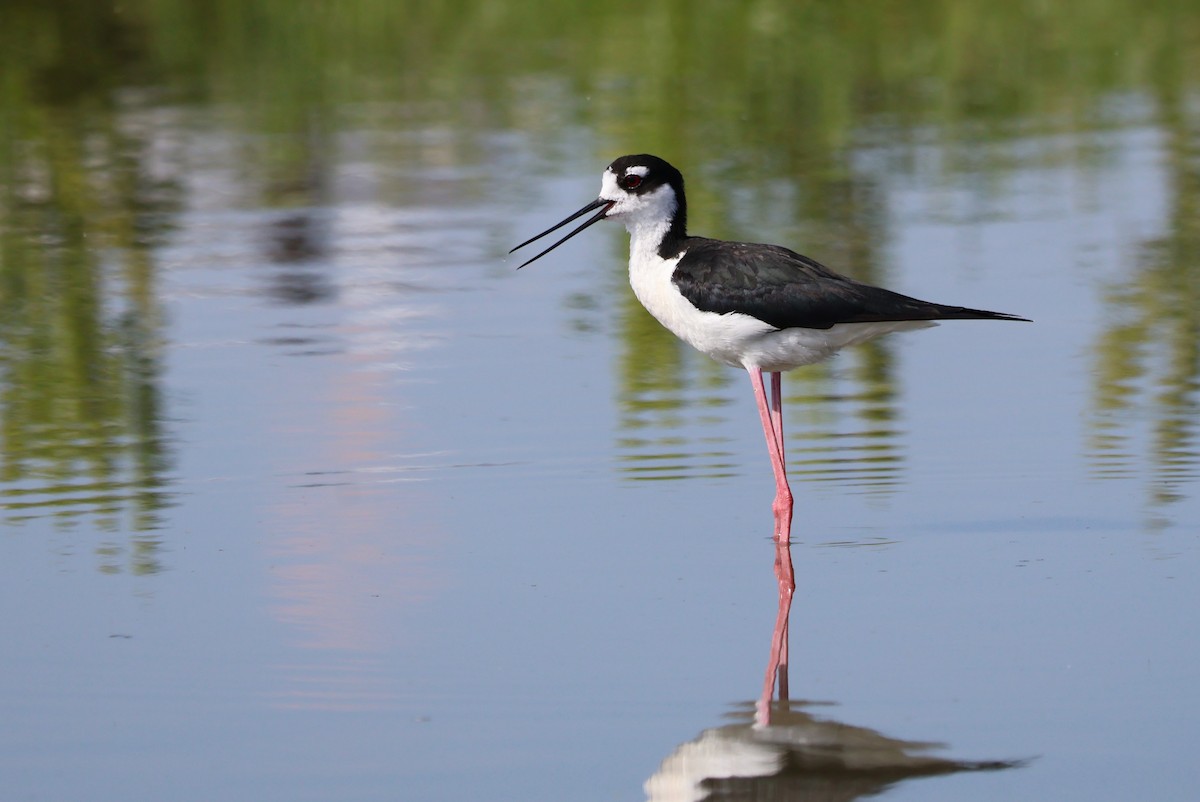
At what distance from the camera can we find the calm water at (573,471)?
494cm

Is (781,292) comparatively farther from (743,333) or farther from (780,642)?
(780,642)

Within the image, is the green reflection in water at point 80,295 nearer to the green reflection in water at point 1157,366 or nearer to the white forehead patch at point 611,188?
the white forehead patch at point 611,188

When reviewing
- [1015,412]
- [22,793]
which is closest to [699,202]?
[1015,412]

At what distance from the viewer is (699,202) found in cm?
1290

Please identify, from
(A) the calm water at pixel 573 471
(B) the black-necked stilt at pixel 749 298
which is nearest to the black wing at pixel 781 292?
(B) the black-necked stilt at pixel 749 298

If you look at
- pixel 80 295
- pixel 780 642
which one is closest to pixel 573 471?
pixel 780 642

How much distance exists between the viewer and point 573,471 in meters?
7.40

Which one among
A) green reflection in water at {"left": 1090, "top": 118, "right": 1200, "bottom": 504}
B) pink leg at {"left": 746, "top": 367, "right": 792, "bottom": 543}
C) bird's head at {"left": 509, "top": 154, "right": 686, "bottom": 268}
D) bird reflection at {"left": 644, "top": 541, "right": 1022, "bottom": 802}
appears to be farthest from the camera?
bird's head at {"left": 509, "top": 154, "right": 686, "bottom": 268}

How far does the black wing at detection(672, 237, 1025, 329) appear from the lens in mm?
6707

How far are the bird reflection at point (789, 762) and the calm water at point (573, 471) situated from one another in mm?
14

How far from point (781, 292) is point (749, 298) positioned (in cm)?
11

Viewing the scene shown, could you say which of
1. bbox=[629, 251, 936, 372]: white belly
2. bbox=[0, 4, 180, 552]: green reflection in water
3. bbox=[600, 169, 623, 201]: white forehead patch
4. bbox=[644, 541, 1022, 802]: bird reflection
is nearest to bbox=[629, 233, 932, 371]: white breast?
bbox=[629, 251, 936, 372]: white belly

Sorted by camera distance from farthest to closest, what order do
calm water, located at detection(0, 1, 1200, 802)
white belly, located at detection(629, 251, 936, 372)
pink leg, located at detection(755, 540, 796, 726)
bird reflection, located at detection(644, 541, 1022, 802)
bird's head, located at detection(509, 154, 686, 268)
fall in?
bird's head, located at detection(509, 154, 686, 268), white belly, located at detection(629, 251, 936, 372), pink leg, located at detection(755, 540, 796, 726), calm water, located at detection(0, 1, 1200, 802), bird reflection, located at detection(644, 541, 1022, 802)

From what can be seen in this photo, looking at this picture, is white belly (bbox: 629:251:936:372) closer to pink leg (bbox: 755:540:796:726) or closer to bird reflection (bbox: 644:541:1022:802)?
pink leg (bbox: 755:540:796:726)
